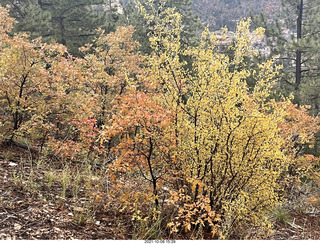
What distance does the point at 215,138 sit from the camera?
3.98 meters

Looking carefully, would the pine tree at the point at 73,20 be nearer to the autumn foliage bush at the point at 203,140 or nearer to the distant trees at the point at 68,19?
the distant trees at the point at 68,19

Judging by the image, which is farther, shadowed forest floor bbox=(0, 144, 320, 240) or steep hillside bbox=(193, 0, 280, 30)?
steep hillside bbox=(193, 0, 280, 30)

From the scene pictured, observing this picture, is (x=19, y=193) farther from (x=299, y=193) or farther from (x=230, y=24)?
(x=230, y=24)

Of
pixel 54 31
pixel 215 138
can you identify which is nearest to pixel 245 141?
pixel 215 138

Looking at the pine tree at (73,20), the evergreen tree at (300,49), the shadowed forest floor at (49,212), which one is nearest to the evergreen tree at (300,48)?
the evergreen tree at (300,49)

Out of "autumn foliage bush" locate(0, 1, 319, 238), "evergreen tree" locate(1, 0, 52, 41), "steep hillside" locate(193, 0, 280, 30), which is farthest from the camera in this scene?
"steep hillside" locate(193, 0, 280, 30)

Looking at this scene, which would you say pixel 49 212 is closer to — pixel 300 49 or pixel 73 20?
pixel 300 49

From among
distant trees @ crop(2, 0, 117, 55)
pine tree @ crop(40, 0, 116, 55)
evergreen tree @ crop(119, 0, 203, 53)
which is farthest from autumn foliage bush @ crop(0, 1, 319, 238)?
pine tree @ crop(40, 0, 116, 55)

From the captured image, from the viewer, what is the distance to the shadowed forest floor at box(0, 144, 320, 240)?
310cm

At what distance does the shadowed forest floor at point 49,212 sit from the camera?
3.10 m

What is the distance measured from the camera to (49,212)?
11.5 feet

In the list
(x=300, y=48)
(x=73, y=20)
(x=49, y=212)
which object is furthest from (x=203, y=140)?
(x=73, y=20)

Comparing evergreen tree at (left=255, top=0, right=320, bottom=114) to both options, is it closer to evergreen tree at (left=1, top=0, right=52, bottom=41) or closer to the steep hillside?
Result: evergreen tree at (left=1, top=0, right=52, bottom=41)

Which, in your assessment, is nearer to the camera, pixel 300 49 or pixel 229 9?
pixel 300 49
